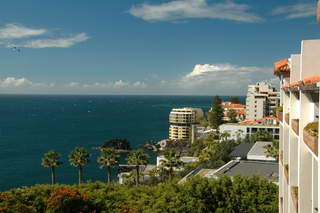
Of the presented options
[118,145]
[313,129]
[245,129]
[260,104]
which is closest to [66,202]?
[313,129]

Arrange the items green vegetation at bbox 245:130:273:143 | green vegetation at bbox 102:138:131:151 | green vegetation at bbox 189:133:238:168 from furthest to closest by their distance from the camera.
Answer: green vegetation at bbox 102:138:131:151, green vegetation at bbox 245:130:273:143, green vegetation at bbox 189:133:238:168

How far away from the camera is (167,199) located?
77.0ft

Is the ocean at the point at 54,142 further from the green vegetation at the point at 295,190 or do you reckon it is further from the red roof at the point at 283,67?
the green vegetation at the point at 295,190

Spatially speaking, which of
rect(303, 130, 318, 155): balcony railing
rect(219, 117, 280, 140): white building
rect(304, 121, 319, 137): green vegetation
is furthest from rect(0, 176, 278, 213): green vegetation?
rect(219, 117, 280, 140): white building

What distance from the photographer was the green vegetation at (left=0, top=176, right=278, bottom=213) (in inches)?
889

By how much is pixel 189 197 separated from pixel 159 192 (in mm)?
2815

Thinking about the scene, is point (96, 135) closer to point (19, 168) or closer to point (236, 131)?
point (19, 168)

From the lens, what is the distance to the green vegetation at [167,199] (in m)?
22.6

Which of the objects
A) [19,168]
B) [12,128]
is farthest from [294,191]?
[12,128]

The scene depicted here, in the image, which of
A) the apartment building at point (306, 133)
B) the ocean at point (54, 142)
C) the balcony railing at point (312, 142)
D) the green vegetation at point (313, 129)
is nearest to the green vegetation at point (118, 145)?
the ocean at point (54, 142)

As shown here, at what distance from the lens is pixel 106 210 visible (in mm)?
24062

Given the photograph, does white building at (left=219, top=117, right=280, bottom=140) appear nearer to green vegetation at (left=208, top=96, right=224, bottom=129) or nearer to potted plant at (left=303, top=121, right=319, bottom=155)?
green vegetation at (left=208, top=96, right=224, bottom=129)

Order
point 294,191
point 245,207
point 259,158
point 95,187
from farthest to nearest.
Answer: point 259,158 < point 95,187 < point 245,207 < point 294,191

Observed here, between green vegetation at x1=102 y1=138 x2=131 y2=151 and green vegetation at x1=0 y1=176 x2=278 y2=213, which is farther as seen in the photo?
green vegetation at x1=102 y1=138 x2=131 y2=151
